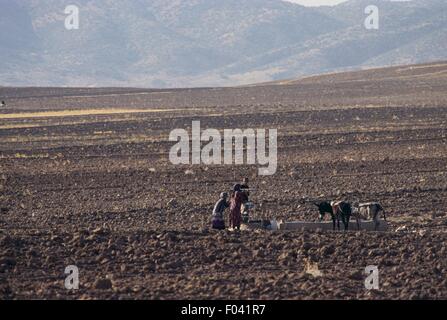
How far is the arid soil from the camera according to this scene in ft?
47.1

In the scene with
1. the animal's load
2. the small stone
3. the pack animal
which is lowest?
the small stone

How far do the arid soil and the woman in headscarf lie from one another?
A: 59cm

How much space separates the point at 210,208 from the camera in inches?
896

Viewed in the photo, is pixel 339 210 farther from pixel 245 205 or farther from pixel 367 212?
pixel 245 205

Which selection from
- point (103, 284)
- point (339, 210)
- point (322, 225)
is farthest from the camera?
point (322, 225)

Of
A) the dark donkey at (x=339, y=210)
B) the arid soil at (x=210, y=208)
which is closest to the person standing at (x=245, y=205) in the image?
the arid soil at (x=210, y=208)

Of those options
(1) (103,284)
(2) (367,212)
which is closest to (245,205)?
(2) (367,212)

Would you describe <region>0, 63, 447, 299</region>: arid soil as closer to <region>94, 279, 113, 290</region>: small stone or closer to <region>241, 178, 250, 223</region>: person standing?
<region>94, 279, 113, 290</region>: small stone

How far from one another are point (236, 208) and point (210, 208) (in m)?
4.15

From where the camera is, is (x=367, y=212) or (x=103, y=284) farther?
(x=367, y=212)

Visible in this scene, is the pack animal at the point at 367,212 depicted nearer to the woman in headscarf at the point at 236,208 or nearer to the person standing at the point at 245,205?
the person standing at the point at 245,205

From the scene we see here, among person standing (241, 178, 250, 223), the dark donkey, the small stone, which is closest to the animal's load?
the dark donkey

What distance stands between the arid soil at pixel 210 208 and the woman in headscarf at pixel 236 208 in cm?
59

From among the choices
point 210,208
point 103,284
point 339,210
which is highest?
point 339,210
